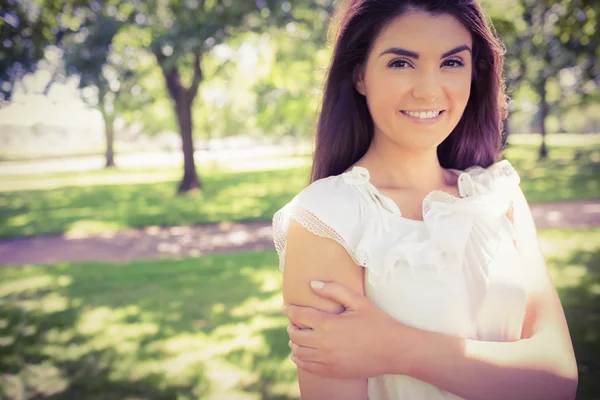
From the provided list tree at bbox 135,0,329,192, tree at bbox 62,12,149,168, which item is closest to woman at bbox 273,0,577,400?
tree at bbox 135,0,329,192

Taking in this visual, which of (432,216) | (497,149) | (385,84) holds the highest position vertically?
(385,84)

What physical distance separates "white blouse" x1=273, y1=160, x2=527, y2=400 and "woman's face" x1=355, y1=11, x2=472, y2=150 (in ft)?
0.65

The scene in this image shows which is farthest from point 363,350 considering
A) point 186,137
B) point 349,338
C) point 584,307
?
point 186,137

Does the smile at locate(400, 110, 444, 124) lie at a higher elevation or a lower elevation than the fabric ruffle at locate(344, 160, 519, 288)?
higher

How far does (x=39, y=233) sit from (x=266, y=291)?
7499 mm

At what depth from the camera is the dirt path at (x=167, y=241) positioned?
8492mm

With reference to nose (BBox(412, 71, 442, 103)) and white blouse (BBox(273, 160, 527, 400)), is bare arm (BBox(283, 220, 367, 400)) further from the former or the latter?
A: nose (BBox(412, 71, 442, 103))

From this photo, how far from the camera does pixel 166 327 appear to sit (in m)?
5.05

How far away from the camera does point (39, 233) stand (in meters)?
10.9

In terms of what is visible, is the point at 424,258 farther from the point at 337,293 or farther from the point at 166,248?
the point at 166,248

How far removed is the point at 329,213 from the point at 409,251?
0.26 m

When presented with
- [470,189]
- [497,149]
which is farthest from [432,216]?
[497,149]

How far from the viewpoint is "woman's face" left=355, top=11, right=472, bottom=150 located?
1381 millimetres

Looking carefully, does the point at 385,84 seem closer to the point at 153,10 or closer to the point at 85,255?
the point at 85,255
